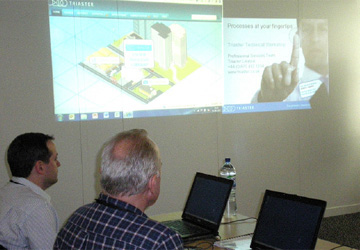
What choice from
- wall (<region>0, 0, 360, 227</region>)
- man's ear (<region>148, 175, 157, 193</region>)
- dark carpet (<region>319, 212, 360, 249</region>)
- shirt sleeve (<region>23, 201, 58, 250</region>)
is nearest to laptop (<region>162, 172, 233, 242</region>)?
shirt sleeve (<region>23, 201, 58, 250</region>)

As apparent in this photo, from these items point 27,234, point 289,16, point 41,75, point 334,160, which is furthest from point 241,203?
point 27,234

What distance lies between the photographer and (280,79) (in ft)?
17.3

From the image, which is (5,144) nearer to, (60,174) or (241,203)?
(60,174)

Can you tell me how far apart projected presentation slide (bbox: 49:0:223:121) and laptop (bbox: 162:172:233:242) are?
1878mm

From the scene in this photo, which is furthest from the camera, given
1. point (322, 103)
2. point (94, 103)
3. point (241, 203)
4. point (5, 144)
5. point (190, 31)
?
point (322, 103)

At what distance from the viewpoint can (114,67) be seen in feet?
14.6

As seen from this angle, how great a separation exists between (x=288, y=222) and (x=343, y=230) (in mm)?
3287

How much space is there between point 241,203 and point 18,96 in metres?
2.66

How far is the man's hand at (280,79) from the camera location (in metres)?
5.20

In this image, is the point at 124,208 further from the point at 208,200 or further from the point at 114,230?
the point at 208,200

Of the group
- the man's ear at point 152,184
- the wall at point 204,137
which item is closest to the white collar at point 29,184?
the man's ear at point 152,184

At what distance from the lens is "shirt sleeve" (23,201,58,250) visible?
7.43ft

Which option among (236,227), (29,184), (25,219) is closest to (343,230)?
(236,227)

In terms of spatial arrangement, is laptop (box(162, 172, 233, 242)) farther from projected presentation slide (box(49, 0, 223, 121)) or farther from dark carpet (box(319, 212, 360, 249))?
dark carpet (box(319, 212, 360, 249))
